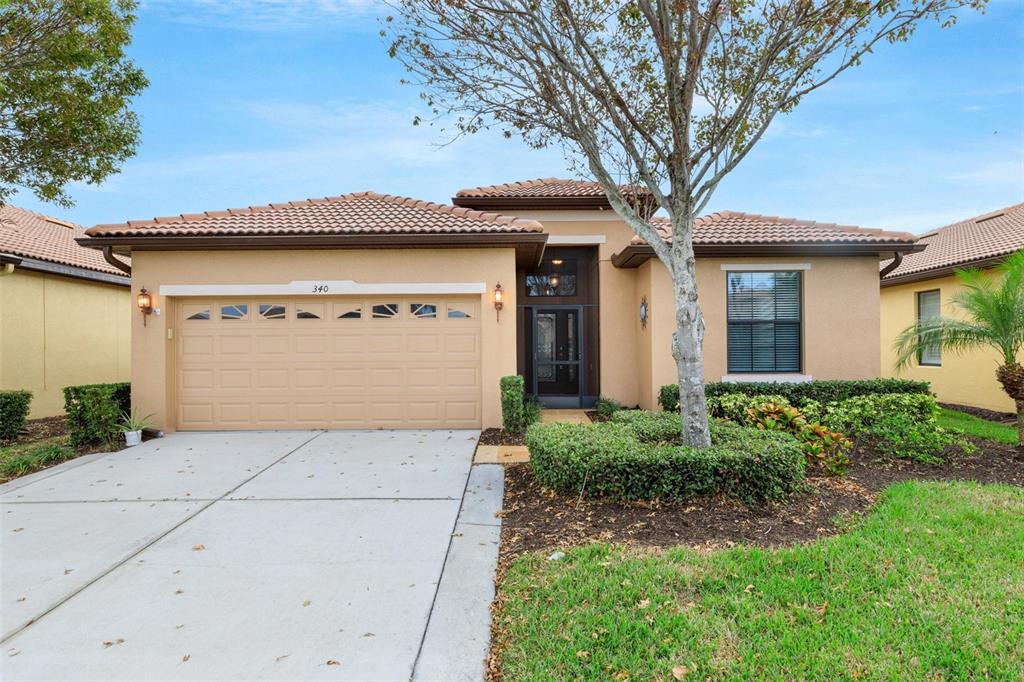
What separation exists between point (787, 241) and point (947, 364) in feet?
22.5

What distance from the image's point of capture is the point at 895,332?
1372cm

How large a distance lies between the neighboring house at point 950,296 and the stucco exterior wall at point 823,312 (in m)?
0.97

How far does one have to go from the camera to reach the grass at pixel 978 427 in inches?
311

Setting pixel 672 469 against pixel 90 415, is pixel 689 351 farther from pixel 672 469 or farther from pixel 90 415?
pixel 90 415

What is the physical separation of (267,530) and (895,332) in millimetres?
16189

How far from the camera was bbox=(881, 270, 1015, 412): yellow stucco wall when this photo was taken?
427 inches

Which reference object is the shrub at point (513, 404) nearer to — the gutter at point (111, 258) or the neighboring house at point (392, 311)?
the neighboring house at point (392, 311)

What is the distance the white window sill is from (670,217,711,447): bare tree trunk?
483 cm

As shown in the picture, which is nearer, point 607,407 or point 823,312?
point 823,312

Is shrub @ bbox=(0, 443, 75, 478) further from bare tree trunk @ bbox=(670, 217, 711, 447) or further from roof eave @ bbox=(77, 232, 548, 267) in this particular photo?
bare tree trunk @ bbox=(670, 217, 711, 447)

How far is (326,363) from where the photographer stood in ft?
29.8

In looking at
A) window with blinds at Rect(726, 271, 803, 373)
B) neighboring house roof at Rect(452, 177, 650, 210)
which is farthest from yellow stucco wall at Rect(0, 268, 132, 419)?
window with blinds at Rect(726, 271, 803, 373)

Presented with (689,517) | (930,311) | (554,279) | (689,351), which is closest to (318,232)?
(554,279)

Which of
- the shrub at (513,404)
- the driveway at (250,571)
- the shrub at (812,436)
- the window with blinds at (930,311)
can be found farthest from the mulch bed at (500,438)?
the window with blinds at (930,311)
